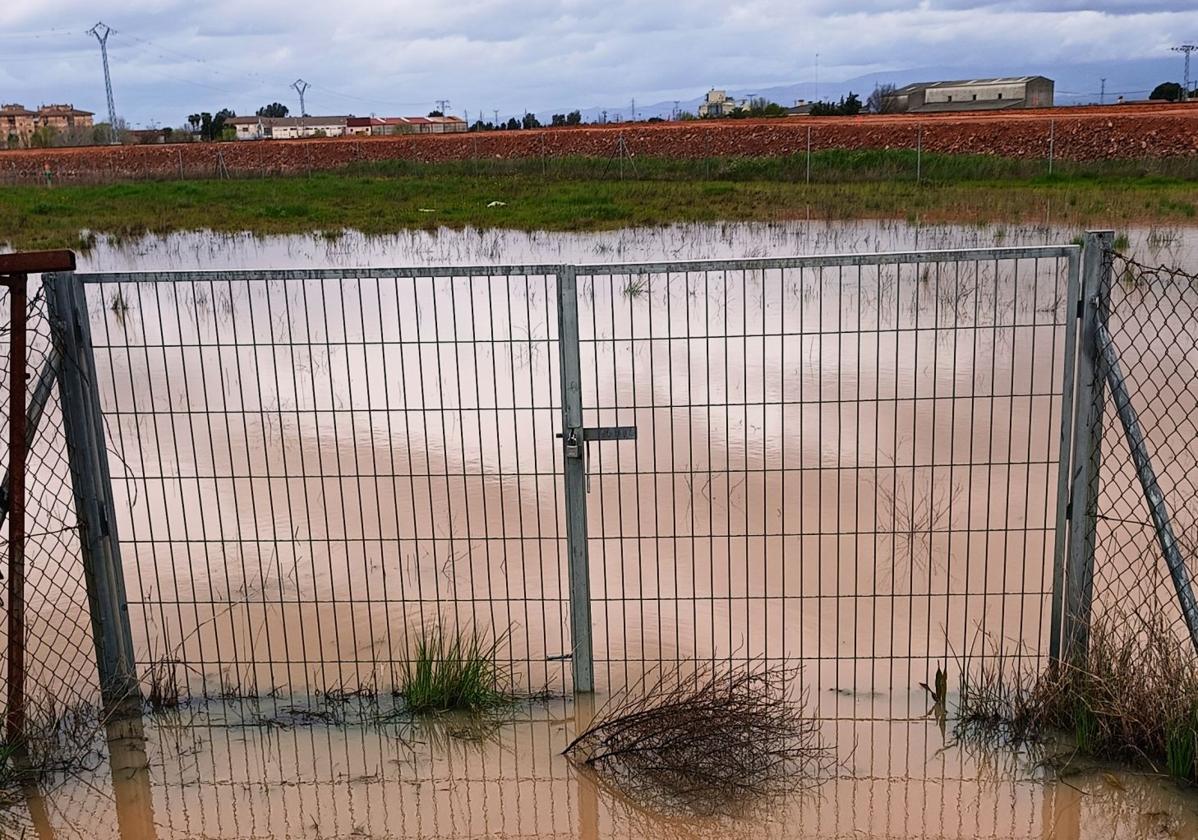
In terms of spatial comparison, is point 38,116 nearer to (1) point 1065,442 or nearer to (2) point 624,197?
(2) point 624,197

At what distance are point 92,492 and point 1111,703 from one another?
15.0 feet

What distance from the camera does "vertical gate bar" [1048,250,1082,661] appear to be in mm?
4773

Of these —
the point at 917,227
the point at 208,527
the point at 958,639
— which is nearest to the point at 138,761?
the point at 208,527

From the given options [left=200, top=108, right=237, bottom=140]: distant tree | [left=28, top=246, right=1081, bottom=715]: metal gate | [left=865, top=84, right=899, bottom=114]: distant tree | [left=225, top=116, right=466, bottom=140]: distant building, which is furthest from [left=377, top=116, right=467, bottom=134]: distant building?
[left=28, top=246, right=1081, bottom=715]: metal gate

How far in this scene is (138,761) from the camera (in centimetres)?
510

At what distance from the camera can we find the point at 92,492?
5.14m

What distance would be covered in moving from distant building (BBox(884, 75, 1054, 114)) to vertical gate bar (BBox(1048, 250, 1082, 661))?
71605 mm

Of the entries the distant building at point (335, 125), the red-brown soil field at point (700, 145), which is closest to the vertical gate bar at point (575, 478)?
the red-brown soil field at point (700, 145)

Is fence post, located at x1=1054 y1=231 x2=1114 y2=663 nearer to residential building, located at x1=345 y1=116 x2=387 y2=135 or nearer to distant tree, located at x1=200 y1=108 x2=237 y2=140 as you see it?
distant tree, located at x1=200 y1=108 x2=237 y2=140

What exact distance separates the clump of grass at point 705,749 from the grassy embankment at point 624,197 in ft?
62.6

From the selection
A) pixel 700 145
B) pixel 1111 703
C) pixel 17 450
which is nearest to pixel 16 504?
pixel 17 450

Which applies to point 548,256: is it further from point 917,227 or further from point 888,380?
point 888,380

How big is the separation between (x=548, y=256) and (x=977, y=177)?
17.4 metres

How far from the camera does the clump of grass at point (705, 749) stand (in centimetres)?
473
